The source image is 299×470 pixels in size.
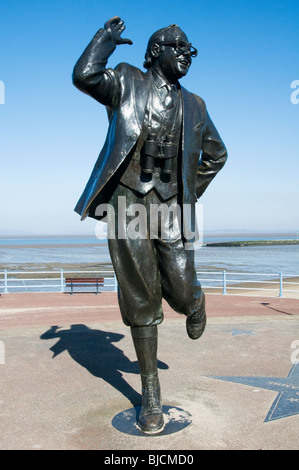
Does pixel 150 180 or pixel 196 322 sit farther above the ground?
pixel 150 180

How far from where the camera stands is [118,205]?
3.41m

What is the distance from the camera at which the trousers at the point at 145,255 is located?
3369mm

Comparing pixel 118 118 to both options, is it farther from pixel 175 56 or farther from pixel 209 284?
pixel 209 284

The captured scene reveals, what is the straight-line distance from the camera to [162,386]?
4.29 meters

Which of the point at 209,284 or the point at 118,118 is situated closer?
the point at 118,118

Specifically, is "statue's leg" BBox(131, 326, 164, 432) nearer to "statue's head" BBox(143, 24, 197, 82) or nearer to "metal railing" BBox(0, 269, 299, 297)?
"statue's head" BBox(143, 24, 197, 82)

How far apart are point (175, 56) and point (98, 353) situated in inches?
136

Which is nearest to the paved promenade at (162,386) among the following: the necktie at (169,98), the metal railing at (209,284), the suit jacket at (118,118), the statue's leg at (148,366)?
the statue's leg at (148,366)

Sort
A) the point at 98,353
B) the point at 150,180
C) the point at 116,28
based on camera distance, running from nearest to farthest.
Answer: the point at 116,28 < the point at 150,180 < the point at 98,353

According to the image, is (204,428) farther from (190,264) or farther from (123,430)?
(190,264)

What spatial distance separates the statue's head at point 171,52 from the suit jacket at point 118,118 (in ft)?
0.42

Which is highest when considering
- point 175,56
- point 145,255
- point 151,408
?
point 175,56

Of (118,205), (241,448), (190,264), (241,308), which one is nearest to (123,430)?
(241,448)

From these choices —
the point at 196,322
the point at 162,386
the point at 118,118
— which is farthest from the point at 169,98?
the point at 162,386
